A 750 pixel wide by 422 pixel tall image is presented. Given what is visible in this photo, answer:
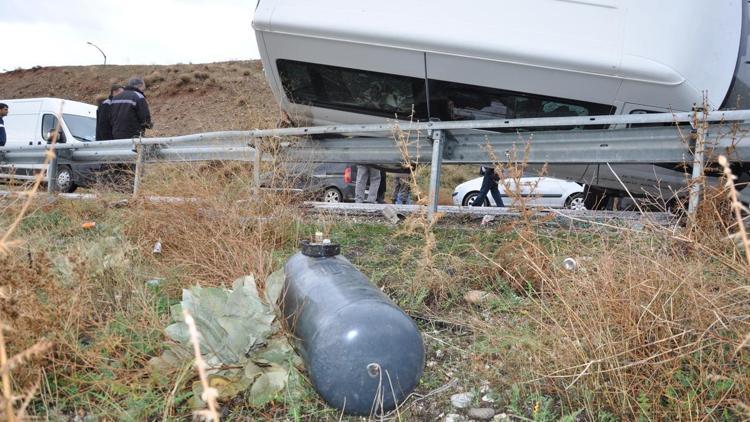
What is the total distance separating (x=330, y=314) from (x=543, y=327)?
40.1 inches

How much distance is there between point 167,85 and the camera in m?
32.2

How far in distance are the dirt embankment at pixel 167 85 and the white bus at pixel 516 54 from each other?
69.6 feet

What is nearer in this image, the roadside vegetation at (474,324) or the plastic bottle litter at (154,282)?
the roadside vegetation at (474,324)

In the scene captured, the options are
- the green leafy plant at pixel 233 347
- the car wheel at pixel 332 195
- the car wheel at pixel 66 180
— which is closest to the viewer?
the green leafy plant at pixel 233 347

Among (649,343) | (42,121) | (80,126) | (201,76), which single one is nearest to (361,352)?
(649,343)

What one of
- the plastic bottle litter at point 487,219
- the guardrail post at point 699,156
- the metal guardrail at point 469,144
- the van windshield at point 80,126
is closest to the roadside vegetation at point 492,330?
the guardrail post at point 699,156

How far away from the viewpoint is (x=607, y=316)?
2.40 m

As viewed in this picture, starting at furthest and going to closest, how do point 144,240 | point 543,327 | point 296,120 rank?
point 296,120 < point 144,240 < point 543,327

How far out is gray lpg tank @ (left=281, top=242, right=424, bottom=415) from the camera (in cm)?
220

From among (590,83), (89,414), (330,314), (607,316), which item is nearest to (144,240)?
(89,414)

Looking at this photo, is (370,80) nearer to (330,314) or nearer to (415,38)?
(415,38)

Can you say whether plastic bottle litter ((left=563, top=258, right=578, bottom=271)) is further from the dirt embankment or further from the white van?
the dirt embankment

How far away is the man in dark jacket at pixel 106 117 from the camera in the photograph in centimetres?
810

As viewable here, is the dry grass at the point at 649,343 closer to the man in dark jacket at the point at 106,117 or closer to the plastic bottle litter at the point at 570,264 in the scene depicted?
the plastic bottle litter at the point at 570,264
